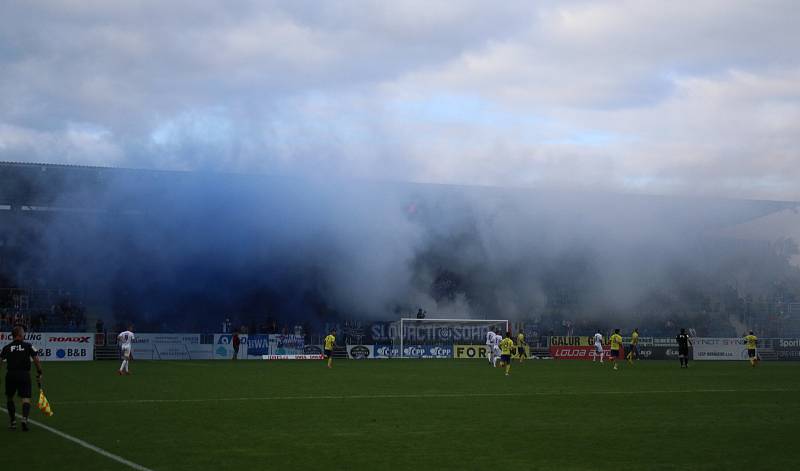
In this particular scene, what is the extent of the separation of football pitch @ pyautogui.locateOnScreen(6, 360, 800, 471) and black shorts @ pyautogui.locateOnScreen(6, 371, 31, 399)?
654 millimetres

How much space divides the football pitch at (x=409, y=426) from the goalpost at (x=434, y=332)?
83.7 feet

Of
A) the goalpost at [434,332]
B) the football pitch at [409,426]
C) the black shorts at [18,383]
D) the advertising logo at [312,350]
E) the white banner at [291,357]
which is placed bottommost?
the football pitch at [409,426]

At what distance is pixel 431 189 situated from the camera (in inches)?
2233

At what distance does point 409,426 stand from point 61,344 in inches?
1283

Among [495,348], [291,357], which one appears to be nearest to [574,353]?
[495,348]

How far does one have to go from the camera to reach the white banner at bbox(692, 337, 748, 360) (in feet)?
168

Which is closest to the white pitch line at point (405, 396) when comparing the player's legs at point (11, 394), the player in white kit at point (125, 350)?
the player's legs at point (11, 394)

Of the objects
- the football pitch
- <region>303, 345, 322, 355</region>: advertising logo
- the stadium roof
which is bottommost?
the football pitch

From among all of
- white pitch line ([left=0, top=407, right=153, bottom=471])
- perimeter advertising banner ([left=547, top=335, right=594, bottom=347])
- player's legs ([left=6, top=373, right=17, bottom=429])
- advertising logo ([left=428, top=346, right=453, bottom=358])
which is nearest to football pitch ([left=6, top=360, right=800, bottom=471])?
white pitch line ([left=0, top=407, right=153, bottom=471])

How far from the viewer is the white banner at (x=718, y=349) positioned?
5122 centimetres

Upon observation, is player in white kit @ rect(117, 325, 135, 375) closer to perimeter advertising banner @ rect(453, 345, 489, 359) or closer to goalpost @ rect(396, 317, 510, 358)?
goalpost @ rect(396, 317, 510, 358)

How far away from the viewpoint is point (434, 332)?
5147 cm

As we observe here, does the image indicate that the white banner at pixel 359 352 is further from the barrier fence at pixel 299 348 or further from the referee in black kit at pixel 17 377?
the referee in black kit at pixel 17 377

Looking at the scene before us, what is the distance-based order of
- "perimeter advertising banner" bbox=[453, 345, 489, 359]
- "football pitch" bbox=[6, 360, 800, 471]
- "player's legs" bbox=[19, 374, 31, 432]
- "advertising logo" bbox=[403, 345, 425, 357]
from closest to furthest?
"football pitch" bbox=[6, 360, 800, 471] → "player's legs" bbox=[19, 374, 31, 432] → "advertising logo" bbox=[403, 345, 425, 357] → "perimeter advertising banner" bbox=[453, 345, 489, 359]
